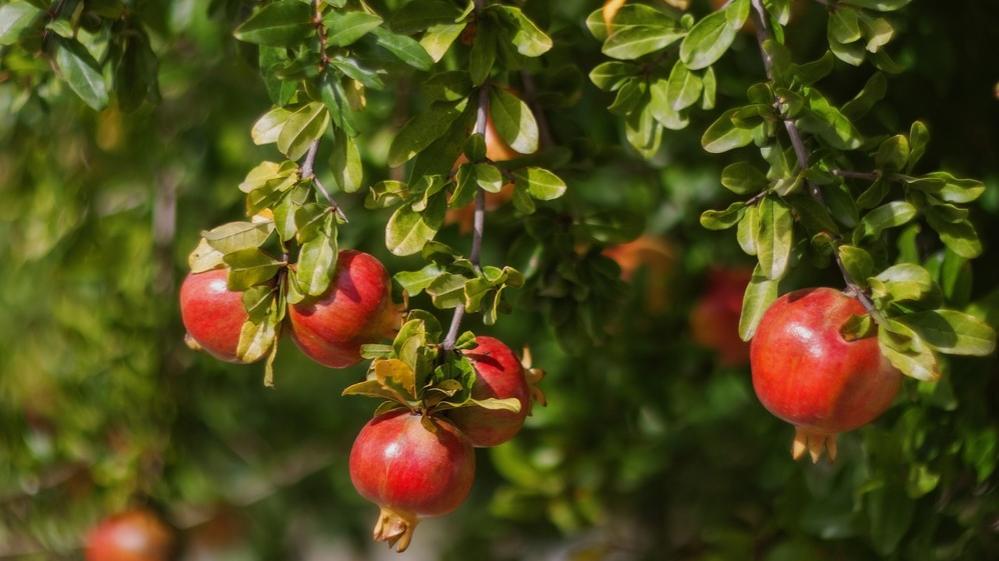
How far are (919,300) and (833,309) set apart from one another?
0.17 feet

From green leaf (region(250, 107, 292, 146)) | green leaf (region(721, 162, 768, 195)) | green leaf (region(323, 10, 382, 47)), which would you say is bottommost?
green leaf (region(721, 162, 768, 195))

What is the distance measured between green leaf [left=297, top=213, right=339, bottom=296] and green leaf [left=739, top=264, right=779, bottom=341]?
0.27m

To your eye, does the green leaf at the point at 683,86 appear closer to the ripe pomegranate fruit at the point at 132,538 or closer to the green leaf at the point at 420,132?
the green leaf at the point at 420,132

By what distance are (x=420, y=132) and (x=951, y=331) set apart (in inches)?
14.6

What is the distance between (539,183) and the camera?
0.90 metres

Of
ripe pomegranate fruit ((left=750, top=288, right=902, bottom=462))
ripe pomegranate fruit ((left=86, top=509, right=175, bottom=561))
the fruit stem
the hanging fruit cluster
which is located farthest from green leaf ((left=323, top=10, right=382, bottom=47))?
ripe pomegranate fruit ((left=86, top=509, right=175, bottom=561))

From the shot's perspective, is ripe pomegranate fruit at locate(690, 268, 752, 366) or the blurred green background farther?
ripe pomegranate fruit at locate(690, 268, 752, 366)

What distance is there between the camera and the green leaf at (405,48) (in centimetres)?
82

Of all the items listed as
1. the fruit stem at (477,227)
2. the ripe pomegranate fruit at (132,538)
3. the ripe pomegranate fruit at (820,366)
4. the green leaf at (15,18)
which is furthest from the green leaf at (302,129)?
the ripe pomegranate fruit at (132,538)

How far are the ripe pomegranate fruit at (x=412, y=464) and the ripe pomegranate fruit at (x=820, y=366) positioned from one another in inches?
8.0

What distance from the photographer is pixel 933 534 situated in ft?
3.63

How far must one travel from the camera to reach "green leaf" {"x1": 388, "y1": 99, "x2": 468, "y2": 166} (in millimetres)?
861

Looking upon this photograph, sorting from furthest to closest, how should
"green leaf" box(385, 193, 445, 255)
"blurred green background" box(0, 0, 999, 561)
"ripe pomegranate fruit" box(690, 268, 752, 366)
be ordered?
1. "ripe pomegranate fruit" box(690, 268, 752, 366)
2. "blurred green background" box(0, 0, 999, 561)
3. "green leaf" box(385, 193, 445, 255)

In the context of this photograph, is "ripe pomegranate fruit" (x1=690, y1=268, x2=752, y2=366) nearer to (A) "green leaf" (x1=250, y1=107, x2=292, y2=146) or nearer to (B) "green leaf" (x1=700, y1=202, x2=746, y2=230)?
(B) "green leaf" (x1=700, y1=202, x2=746, y2=230)
